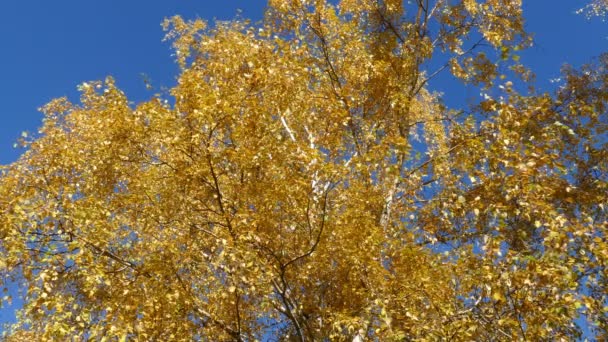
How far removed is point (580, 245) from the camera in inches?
272

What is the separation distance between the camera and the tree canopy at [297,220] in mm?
6965

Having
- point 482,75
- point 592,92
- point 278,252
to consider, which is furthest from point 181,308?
point 592,92

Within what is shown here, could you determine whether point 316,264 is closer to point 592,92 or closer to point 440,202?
point 440,202

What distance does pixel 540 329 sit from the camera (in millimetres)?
6383

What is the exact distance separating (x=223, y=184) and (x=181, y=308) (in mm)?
2661

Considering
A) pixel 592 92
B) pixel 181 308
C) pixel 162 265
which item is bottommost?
pixel 181 308

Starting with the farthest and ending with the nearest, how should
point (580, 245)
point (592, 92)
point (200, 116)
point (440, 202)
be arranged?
point (592, 92) → point (440, 202) → point (200, 116) → point (580, 245)

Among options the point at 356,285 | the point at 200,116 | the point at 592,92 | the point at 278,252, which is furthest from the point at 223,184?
the point at 592,92

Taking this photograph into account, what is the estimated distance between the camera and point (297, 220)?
29.2 ft

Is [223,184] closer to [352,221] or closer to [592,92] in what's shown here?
[352,221]

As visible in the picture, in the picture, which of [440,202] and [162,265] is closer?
[162,265]

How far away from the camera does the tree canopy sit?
22.9 ft

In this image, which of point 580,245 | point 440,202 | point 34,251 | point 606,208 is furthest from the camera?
point 440,202

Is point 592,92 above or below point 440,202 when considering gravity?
above
